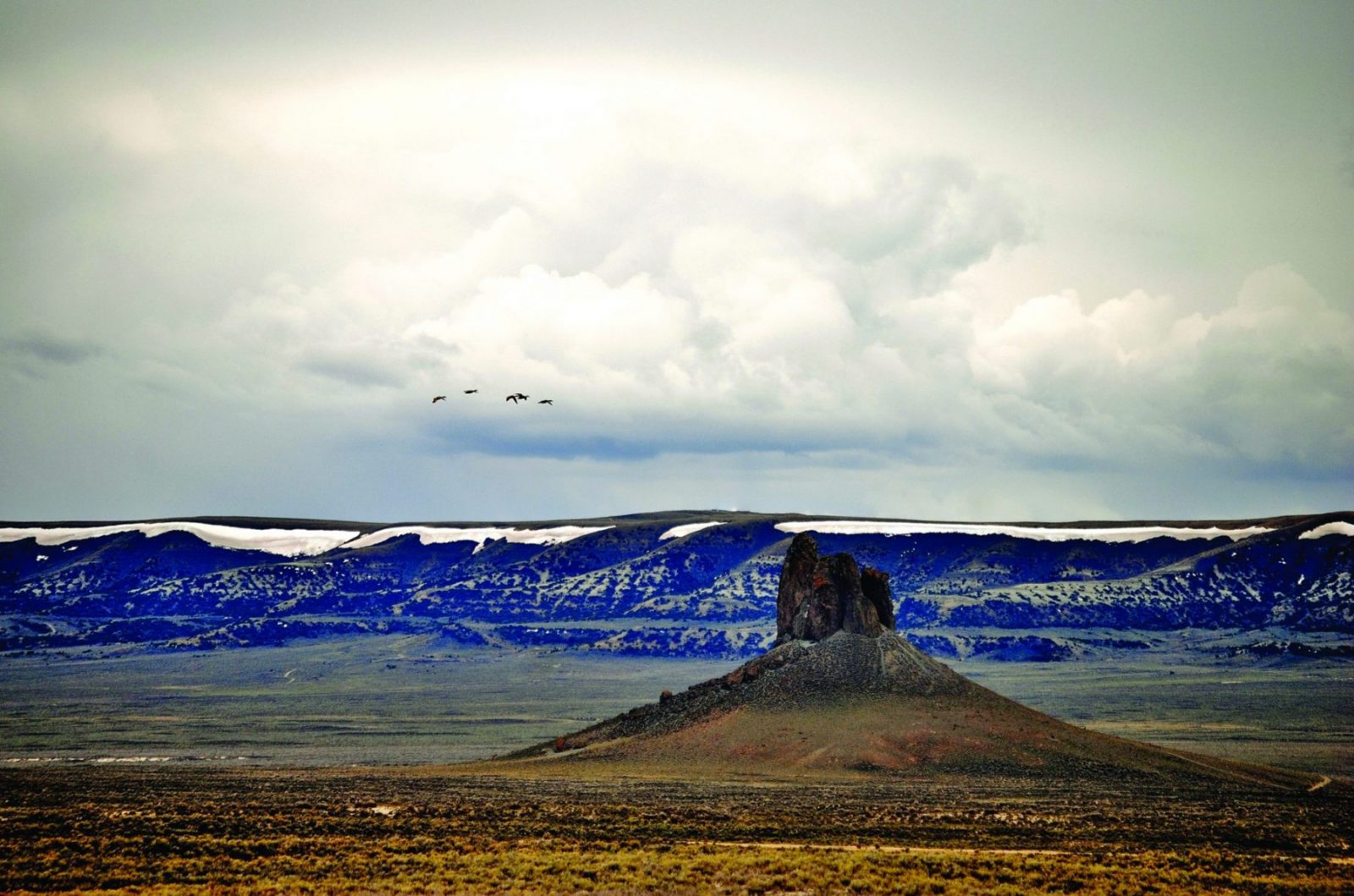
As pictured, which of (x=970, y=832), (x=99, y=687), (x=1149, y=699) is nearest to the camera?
(x=970, y=832)

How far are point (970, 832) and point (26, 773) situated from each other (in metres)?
53.2

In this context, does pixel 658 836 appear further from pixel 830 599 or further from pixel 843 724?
pixel 830 599

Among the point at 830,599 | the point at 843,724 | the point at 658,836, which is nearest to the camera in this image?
the point at 658,836

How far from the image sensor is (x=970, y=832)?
52.6 m

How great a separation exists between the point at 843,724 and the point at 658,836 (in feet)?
109

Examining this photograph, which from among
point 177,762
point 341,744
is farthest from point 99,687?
point 177,762

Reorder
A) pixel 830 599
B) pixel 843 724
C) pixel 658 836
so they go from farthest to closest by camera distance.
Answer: pixel 830 599 → pixel 843 724 → pixel 658 836

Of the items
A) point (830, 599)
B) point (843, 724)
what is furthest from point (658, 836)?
point (830, 599)

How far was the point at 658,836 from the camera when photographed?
5100 centimetres

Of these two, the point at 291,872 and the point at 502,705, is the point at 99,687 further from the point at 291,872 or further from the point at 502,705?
the point at 291,872

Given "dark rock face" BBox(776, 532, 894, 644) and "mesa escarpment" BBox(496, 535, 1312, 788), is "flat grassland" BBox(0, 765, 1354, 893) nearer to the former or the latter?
"mesa escarpment" BBox(496, 535, 1312, 788)

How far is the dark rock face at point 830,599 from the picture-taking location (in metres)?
93.0

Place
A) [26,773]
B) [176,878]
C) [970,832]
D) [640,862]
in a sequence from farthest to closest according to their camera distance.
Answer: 1. [26,773]
2. [970,832]
3. [640,862]
4. [176,878]

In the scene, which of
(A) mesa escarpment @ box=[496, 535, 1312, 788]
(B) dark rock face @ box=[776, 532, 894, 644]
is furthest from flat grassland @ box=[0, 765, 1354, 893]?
(B) dark rock face @ box=[776, 532, 894, 644]
